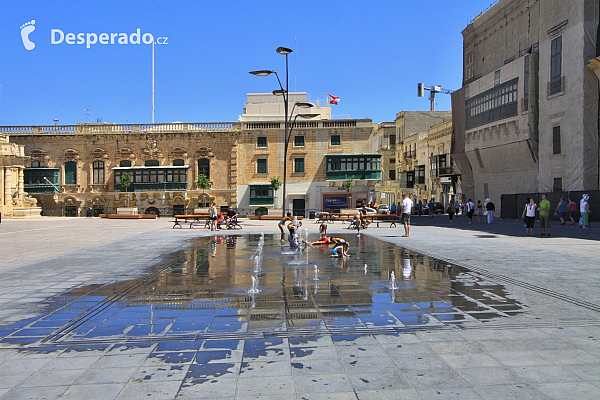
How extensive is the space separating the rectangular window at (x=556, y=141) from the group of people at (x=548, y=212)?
3.86 meters

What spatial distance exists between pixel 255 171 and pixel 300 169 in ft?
13.8

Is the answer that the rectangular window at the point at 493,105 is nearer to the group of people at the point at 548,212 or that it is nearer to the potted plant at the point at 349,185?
the group of people at the point at 548,212

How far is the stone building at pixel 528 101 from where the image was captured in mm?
27203

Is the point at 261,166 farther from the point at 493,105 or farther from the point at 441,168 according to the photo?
the point at 493,105

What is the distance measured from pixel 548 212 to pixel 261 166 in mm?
32503

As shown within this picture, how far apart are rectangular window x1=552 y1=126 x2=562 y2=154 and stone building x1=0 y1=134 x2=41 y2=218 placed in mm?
39202

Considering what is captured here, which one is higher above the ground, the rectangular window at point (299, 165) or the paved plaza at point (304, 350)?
the rectangular window at point (299, 165)

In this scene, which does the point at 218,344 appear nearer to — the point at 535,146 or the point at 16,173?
the point at 535,146

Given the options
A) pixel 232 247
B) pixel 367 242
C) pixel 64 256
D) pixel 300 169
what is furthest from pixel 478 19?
pixel 64 256

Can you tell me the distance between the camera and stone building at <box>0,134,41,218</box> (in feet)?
139

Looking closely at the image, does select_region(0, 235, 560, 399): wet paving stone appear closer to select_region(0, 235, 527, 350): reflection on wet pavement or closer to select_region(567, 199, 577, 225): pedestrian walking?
select_region(0, 235, 527, 350): reflection on wet pavement

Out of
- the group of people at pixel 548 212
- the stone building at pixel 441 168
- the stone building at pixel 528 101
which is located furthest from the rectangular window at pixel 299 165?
the group of people at pixel 548 212

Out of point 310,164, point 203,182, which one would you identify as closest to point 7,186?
point 203,182

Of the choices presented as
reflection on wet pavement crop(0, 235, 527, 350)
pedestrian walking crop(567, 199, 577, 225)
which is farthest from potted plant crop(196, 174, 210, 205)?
reflection on wet pavement crop(0, 235, 527, 350)
